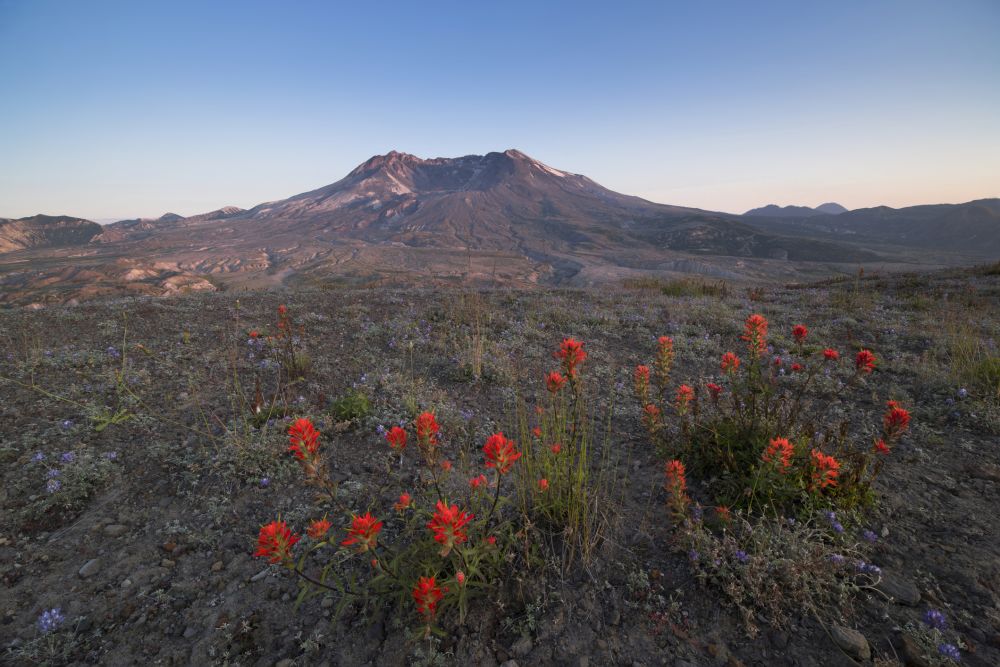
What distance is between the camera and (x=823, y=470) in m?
2.41

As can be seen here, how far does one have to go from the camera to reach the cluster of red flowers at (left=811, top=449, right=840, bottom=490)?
7.73ft

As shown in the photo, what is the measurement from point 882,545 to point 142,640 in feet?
12.8

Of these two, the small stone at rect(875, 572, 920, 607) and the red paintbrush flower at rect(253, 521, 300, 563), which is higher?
the red paintbrush flower at rect(253, 521, 300, 563)

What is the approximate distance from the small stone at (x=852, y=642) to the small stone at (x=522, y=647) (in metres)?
1.37

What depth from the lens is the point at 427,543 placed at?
80.9 inches

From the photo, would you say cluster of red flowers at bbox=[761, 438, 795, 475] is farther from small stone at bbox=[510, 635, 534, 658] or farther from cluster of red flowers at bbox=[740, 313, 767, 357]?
small stone at bbox=[510, 635, 534, 658]

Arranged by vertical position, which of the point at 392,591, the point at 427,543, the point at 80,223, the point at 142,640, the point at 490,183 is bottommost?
the point at 142,640

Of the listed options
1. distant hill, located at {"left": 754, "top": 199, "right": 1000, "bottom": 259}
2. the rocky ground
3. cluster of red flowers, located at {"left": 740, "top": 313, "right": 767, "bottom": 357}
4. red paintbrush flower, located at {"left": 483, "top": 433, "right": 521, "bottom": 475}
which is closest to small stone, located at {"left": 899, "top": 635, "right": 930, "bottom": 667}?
the rocky ground

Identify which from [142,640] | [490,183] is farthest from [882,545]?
[490,183]

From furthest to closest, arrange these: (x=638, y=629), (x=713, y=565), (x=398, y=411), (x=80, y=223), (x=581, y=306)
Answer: (x=80, y=223) → (x=581, y=306) → (x=398, y=411) → (x=713, y=565) → (x=638, y=629)

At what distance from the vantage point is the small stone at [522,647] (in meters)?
1.91

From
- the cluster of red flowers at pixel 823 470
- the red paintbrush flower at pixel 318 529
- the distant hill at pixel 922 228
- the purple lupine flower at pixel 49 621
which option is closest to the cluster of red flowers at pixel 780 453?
the cluster of red flowers at pixel 823 470

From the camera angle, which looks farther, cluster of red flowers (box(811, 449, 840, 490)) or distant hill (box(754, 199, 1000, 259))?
distant hill (box(754, 199, 1000, 259))

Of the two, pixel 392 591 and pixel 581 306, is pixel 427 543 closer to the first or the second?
pixel 392 591
